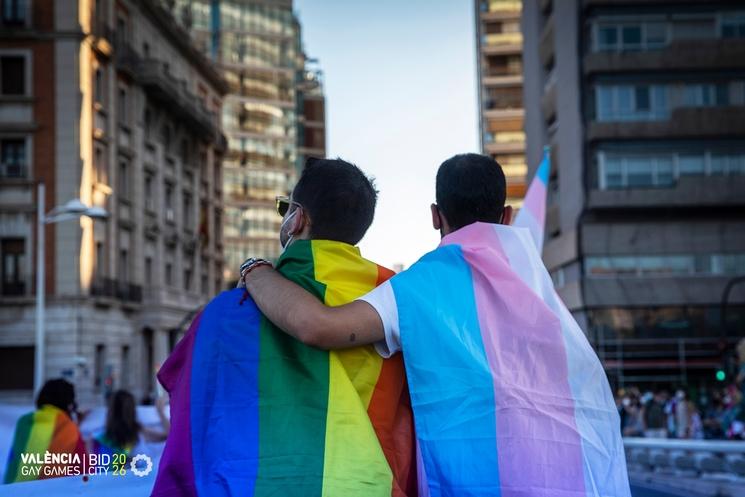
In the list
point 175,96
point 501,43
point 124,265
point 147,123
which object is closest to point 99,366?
point 124,265

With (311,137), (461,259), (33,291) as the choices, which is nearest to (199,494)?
(461,259)

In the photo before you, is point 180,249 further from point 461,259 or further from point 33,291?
point 461,259

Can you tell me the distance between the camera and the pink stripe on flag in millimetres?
3420

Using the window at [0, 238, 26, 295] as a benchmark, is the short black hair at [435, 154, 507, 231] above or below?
below

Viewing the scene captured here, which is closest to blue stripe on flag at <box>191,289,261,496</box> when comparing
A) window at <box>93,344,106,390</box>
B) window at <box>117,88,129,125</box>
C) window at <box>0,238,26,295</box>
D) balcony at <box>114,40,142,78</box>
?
window at <box>0,238,26,295</box>


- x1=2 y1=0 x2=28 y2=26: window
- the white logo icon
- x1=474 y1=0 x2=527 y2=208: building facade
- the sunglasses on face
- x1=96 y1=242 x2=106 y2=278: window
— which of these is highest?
x1=474 y1=0 x2=527 y2=208: building facade

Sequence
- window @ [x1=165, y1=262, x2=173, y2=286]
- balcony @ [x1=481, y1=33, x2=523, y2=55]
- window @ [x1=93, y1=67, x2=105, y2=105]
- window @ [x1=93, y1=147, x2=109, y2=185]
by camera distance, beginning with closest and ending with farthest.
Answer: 1. window @ [x1=93, y1=147, x2=109, y2=185]
2. window @ [x1=93, y1=67, x2=105, y2=105]
3. window @ [x1=165, y1=262, x2=173, y2=286]
4. balcony @ [x1=481, y1=33, x2=523, y2=55]

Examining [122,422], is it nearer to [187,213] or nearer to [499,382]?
[499,382]

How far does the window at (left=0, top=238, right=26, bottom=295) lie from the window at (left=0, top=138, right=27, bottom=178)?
2.36 m

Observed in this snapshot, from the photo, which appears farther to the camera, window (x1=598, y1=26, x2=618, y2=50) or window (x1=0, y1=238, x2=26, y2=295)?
window (x1=598, y1=26, x2=618, y2=50)

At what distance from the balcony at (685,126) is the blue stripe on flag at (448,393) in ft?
143

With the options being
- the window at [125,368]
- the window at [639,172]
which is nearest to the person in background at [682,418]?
the window at [639,172]

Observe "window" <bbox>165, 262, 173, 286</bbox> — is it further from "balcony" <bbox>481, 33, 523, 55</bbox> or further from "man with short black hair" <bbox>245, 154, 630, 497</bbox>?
"man with short black hair" <bbox>245, 154, 630, 497</bbox>

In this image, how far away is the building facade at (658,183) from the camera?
45.6m
